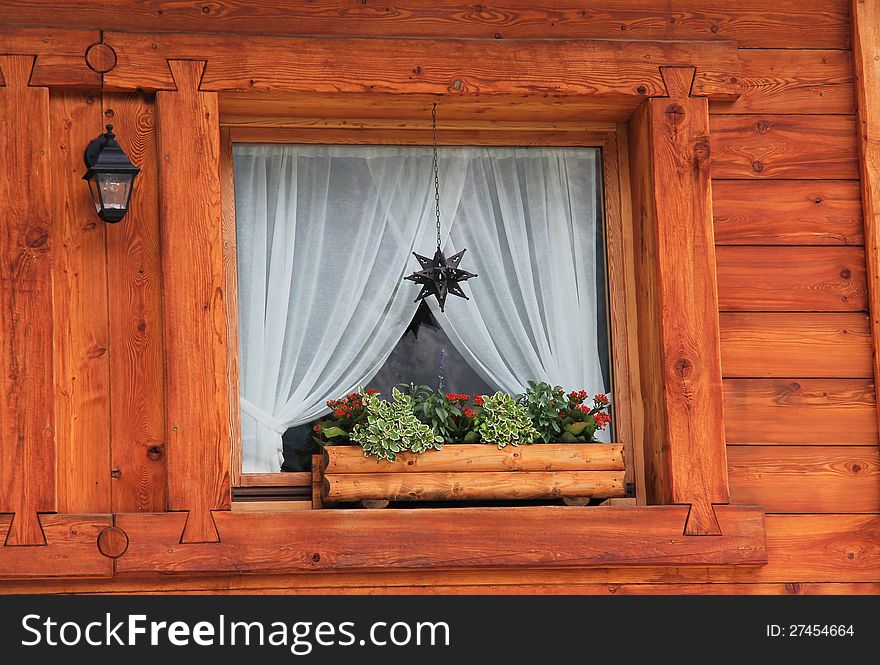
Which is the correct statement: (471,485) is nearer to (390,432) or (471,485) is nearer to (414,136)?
(390,432)

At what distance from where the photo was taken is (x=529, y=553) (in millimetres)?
4871

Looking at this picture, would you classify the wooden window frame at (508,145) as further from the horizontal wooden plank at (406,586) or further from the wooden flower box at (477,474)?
the horizontal wooden plank at (406,586)

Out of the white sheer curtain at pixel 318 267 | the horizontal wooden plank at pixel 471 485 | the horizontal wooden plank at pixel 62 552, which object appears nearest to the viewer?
the horizontal wooden plank at pixel 62 552

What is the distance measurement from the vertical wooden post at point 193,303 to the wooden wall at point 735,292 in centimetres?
10

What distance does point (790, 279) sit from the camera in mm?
5246

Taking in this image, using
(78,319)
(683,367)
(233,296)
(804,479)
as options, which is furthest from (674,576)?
(78,319)

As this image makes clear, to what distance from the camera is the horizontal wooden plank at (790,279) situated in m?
5.22

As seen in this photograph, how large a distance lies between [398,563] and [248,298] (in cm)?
122

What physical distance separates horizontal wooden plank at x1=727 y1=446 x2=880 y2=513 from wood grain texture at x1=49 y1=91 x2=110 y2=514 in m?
2.36

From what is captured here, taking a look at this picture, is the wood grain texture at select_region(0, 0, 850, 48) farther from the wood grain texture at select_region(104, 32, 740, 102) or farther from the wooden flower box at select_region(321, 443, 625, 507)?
the wooden flower box at select_region(321, 443, 625, 507)

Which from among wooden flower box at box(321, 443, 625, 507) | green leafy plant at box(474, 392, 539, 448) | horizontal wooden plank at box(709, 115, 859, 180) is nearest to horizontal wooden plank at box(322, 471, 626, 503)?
wooden flower box at box(321, 443, 625, 507)

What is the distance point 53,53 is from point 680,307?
2.51 meters

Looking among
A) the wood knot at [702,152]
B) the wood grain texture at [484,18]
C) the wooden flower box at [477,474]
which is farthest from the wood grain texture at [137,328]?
the wood knot at [702,152]

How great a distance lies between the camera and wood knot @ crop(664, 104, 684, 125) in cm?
521
